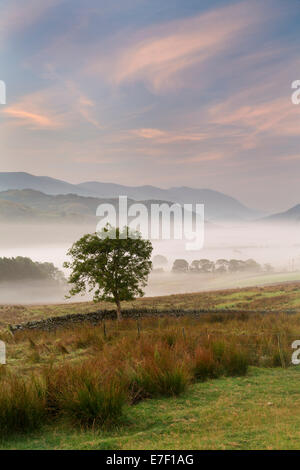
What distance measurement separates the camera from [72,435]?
7.36 m

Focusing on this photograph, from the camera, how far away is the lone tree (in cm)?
3409

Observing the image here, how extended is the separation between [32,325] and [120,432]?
1093 inches

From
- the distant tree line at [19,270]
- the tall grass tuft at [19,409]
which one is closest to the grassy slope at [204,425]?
the tall grass tuft at [19,409]

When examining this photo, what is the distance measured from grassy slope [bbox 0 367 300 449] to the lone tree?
24.3 meters

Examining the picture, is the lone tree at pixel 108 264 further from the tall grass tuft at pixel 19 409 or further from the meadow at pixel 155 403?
the tall grass tuft at pixel 19 409

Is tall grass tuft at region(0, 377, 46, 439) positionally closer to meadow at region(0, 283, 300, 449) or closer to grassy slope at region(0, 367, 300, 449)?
meadow at region(0, 283, 300, 449)

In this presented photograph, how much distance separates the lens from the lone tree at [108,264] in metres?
34.1

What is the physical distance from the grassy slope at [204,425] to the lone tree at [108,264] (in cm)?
2428

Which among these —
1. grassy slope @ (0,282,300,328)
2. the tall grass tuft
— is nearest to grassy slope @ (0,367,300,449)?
the tall grass tuft

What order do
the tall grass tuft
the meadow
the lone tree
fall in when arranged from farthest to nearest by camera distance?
the lone tree → the tall grass tuft → the meadow

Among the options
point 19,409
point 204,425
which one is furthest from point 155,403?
point 19,409
